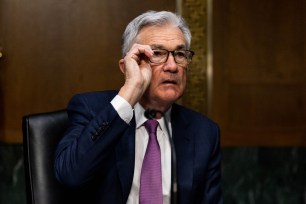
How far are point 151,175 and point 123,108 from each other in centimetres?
28

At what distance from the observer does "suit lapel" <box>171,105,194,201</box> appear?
1666 millimetres

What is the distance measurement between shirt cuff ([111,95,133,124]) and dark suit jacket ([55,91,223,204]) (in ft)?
0.05

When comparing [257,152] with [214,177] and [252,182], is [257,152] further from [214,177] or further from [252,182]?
[214,177]

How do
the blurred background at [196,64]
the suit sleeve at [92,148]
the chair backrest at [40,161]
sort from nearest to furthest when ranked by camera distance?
the suit sleeve at [92,148] → the chair backrest at [40,161] → the blurred background at [196,64]

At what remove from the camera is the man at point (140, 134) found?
58.4 inches

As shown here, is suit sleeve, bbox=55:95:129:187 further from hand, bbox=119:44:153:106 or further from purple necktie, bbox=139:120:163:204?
purple necktie, bbox=139:120:163:204

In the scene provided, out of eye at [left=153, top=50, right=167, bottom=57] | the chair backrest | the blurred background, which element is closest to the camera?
the chair backrest

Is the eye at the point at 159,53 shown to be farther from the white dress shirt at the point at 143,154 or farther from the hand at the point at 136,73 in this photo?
the white dress shirt at the point at 143,154

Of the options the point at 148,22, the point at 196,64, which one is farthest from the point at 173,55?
the point at 196,64

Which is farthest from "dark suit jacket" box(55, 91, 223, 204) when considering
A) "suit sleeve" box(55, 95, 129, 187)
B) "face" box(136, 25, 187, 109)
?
"face" box(136, 25, 187, 109)

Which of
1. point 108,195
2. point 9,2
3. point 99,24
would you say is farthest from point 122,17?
point 108,195

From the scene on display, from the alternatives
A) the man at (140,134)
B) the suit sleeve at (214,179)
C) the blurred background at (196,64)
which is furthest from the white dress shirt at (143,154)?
the blurred background at (196,64)

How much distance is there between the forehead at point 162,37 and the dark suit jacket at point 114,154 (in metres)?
0.24

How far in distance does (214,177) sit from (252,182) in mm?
1399
